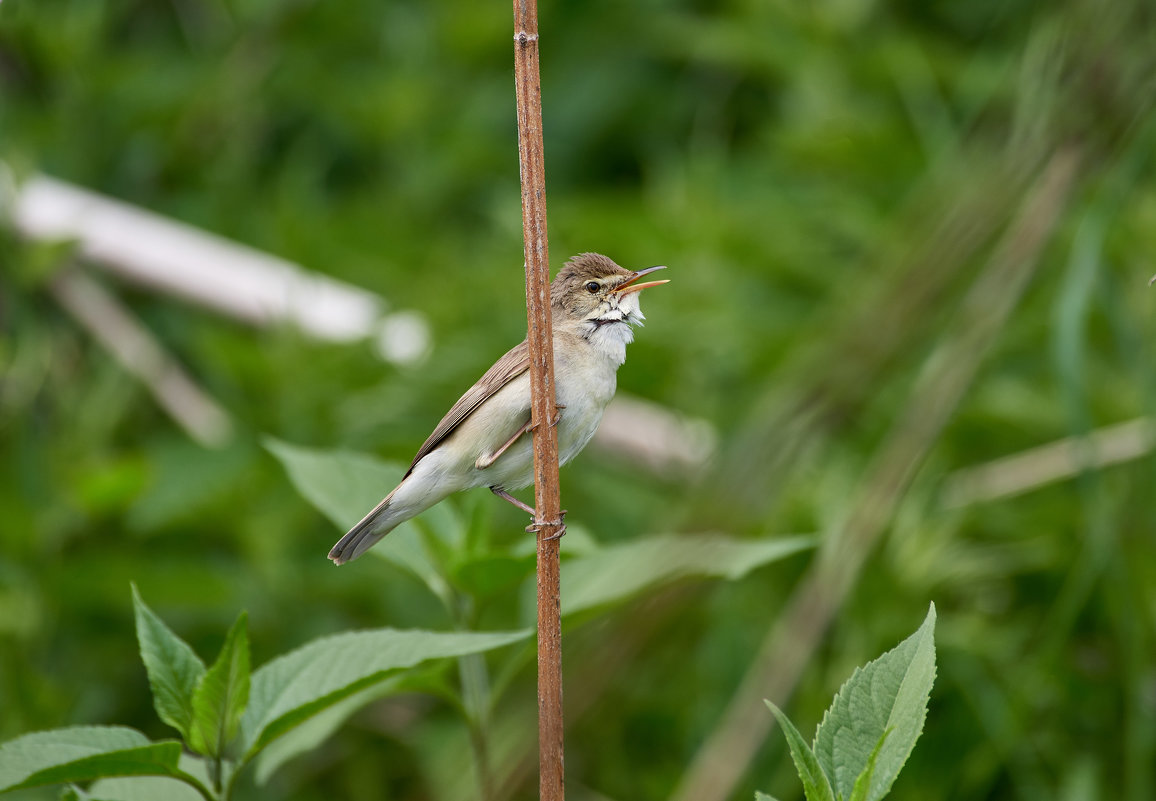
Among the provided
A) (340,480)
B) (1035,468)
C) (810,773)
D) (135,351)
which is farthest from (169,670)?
(135,351)

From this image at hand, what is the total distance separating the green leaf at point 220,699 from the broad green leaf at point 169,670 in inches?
0.9

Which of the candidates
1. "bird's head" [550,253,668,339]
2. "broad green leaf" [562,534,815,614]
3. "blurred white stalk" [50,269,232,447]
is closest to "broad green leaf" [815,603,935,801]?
"broad green leaf" [562,534,815,614]

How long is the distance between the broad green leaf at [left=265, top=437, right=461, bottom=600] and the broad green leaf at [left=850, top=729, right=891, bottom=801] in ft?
3.15

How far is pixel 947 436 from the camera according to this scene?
13.0 feet

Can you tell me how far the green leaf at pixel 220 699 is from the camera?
5.21ft

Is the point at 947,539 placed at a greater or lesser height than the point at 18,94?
lesser

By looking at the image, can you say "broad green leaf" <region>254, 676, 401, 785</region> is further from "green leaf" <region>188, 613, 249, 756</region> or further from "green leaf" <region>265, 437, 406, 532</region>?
"green leaf" <region>265, 437, 406, 532</region>

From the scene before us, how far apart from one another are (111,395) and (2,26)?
1925 millimetres

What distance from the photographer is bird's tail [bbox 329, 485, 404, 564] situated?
84.3 inches

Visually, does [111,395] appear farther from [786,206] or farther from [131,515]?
[786,206]

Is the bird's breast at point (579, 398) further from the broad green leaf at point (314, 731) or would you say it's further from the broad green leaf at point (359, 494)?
the broad green leaf at point (314, 731)

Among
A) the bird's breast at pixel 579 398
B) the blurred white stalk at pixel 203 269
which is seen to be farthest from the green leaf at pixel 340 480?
the blurred white stalk at pixel 203 269

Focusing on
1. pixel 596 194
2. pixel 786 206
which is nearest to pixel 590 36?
pixel 596 194

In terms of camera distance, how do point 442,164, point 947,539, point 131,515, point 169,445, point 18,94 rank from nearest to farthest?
point 947,539 < point 131,515 < point 169,445 < point 442,164 < point 18,94
